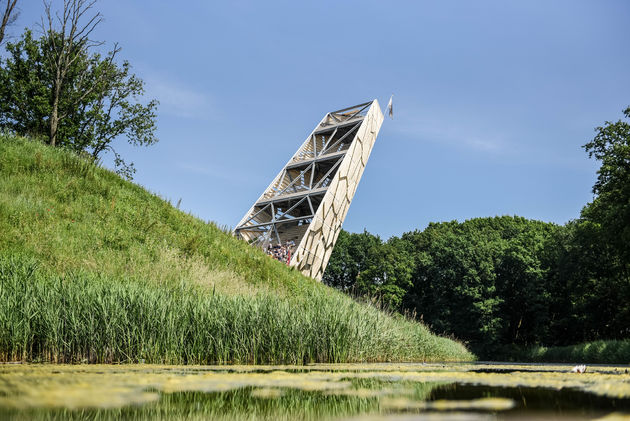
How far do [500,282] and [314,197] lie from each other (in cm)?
2078

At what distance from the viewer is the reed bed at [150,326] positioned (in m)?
4.98

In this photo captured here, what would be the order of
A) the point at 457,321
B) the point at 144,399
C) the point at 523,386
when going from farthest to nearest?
1. the point at 457,321
2. the point at 523,386
3. the point at 144,399

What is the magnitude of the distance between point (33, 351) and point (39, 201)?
595 centimetres

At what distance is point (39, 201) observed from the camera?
10078 millimetres

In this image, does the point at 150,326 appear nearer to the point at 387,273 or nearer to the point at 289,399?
the point at 289,399

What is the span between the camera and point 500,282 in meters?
36.9

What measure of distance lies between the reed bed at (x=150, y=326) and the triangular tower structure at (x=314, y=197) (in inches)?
493

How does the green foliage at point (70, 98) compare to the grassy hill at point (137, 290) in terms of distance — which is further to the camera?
the green foliage at point (70, 98)

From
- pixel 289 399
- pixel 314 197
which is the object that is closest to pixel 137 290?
pixel 289 399

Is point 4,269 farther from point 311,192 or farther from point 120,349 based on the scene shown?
point 311,192

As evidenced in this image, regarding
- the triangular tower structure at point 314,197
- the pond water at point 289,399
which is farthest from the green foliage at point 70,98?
the pond water at point 289,399

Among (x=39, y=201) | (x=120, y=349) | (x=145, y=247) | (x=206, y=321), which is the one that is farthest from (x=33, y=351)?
(x=39, y=201)

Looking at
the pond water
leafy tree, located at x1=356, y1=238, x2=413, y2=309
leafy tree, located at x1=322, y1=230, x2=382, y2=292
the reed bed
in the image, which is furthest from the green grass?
leafy tree, located at x1=322, y1=230, x2=382, y2=292

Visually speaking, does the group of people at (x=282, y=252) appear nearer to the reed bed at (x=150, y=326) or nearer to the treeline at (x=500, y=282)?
the treeline at (x=500, y=282)
